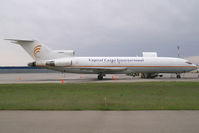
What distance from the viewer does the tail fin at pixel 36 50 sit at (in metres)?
24.2

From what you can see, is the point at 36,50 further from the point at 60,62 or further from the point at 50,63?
the point at 60,62

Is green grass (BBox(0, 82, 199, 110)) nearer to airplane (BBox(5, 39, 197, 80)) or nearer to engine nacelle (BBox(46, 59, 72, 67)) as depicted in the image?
engine nacelle (BBox(46, 59, 72, 67))

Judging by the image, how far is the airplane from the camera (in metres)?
24.5

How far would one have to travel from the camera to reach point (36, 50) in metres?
24.5

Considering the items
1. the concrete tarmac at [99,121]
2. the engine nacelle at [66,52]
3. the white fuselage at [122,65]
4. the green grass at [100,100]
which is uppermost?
the engine nacelle at [66,52]

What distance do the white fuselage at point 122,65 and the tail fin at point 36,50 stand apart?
2297mm

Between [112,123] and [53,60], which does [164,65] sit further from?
[112,123]

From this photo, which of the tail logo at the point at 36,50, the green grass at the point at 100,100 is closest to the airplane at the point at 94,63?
the tail logo at the point at 36,50

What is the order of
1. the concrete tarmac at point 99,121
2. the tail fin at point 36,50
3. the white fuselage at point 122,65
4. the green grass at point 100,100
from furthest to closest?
the white fuselage at point 122,65, the tail fin at point 36,50, the green grass at point 100,100, the concrete tarmac at point 99,121

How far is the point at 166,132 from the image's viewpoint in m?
4.30

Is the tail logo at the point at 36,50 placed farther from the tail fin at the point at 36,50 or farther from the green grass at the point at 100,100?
the green grass at the point at 100,100

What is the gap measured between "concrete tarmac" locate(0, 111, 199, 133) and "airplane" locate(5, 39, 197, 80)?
1888cm

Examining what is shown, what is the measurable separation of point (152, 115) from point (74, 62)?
20.6 m

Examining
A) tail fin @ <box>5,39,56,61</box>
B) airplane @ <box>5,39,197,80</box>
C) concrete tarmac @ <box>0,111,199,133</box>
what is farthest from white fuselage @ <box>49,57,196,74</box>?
concrete tarmac @ <box>0,111,199,133</box>
